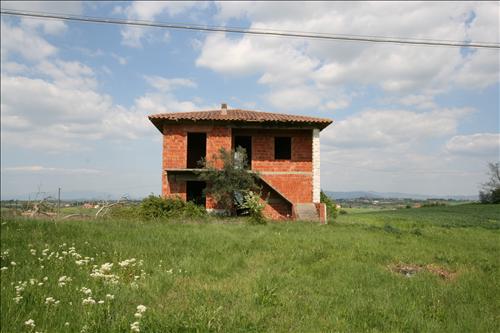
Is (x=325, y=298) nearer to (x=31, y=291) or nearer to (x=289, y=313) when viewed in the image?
(x=289, y=313)

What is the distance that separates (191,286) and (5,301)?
2.58 meters

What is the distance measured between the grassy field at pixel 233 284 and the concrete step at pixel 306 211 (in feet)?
27.8

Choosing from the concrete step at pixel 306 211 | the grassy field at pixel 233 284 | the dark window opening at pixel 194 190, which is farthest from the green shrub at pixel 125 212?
the concrete step at pixel 306 211

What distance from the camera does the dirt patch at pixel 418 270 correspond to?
25.0 ft

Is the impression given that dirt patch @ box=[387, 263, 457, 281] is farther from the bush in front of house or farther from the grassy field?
the bush in front of house

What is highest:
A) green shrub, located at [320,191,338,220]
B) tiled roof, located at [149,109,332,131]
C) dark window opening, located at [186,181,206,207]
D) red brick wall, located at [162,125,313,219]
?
tiled roof, located at [149,109,332,131]

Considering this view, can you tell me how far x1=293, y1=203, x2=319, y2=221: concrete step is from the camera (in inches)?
769

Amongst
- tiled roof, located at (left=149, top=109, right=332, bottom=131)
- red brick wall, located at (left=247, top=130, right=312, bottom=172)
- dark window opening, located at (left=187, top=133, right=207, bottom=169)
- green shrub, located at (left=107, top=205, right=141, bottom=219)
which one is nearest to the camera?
green shrub, located at (left=107, top=205, right=141, bottom=219)

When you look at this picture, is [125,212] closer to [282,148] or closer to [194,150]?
[282,148]

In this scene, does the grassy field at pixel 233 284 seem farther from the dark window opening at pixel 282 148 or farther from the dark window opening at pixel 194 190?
the dark window opening at pixel 282 148

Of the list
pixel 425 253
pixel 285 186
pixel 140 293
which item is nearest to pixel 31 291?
pixel 140 293

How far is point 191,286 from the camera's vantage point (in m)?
6.07

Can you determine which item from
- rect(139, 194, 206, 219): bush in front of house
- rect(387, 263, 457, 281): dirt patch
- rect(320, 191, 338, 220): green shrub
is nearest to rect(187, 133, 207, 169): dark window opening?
rect(139, 194, 206, 219): bush in front of house

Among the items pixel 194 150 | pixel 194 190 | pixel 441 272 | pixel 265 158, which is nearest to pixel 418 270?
pixel 441 272
